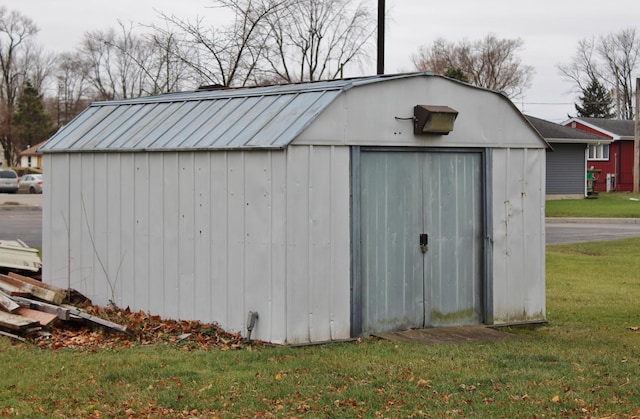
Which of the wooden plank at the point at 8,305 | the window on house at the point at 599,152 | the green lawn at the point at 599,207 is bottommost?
the wooden plank at the point at 8,305

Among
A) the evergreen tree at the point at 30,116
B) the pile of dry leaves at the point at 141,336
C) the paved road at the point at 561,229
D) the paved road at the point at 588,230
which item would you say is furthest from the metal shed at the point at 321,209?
the evergreen tree at the point at 30,116

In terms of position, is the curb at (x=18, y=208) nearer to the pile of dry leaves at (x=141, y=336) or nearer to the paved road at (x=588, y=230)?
the paved road at (x=588, y=230)

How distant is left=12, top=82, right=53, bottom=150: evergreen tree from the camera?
82.9 meters

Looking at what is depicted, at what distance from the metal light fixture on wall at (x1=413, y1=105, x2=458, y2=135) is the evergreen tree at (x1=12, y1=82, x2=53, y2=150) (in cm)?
7726

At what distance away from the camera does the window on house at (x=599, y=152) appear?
2255 inches

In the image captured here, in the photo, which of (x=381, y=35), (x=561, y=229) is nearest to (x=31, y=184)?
(x=561, y=229)

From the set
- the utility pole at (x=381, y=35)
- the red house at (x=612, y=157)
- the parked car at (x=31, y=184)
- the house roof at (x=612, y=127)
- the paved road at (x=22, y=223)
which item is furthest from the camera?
the house roof at (x=612, y=127)

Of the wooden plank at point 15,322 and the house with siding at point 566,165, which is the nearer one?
the wooden plank at point 15,322

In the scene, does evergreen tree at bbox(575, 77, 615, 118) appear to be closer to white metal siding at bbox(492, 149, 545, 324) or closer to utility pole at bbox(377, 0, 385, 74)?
utility pole at bbox(377, 0, 385, 74)

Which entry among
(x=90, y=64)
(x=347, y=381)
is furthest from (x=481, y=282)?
(x=90, y=64)

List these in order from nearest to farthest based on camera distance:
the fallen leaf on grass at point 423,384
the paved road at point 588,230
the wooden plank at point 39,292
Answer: the fallen leaf on grass at point 423,384 < the wooden plank at point 39,292 < the paved road at point 588,230

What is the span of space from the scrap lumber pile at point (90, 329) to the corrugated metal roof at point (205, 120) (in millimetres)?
2018

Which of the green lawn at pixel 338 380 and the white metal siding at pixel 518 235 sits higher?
the white metal siding at pixel 518 235

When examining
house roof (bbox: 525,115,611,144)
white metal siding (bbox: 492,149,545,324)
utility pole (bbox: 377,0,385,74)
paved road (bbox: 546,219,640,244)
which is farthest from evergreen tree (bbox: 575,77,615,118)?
white metal siding (bbox: 492,149,545,324)
